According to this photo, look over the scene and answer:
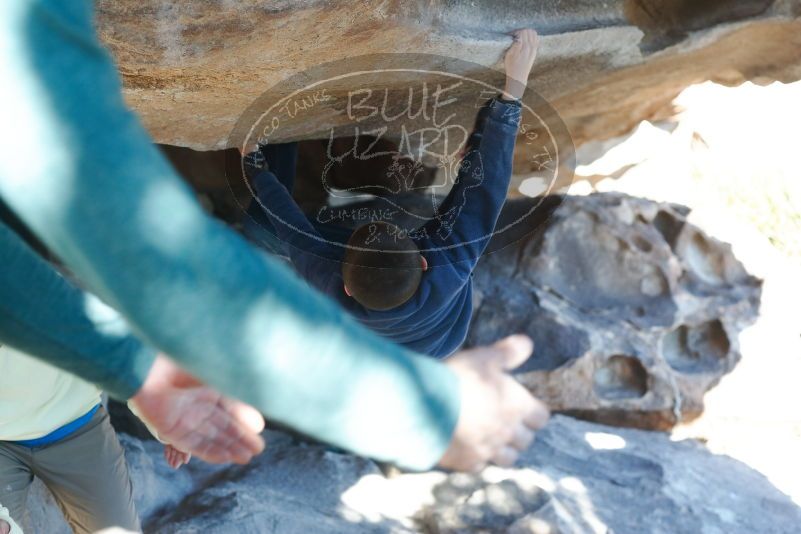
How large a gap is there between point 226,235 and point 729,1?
2.13m

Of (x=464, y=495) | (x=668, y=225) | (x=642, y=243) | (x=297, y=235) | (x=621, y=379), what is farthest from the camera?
(x=668, y=225)

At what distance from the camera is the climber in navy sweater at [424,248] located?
4.95 ft

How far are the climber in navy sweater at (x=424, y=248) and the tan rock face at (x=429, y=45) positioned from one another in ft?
0.53

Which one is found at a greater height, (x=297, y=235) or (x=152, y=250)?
(x=152, y=250)

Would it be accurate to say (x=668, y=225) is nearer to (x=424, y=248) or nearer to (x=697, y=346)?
(x=697, y=346)

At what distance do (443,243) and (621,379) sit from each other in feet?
4.49

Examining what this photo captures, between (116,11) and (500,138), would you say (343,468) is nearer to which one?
(500,138)

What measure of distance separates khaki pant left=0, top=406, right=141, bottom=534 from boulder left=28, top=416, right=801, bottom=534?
0.95ft

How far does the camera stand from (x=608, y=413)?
8.91 feet

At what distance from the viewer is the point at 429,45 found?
1682mm

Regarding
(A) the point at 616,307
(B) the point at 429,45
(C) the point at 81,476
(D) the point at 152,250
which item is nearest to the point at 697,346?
(A) the point at 616,307

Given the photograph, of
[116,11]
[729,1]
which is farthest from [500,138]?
[729,1]
